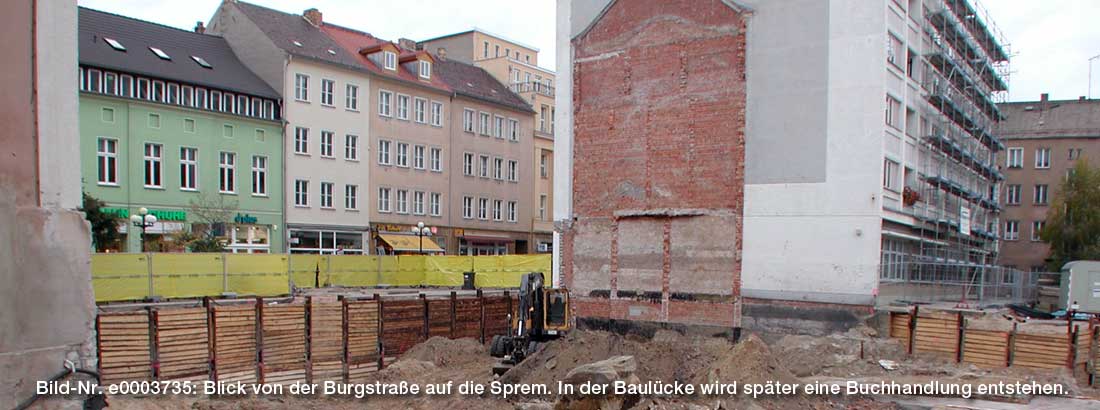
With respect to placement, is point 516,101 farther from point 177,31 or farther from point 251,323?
point 251,323

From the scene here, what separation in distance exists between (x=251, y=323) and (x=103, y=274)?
27.0ft

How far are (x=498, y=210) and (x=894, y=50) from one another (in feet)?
106

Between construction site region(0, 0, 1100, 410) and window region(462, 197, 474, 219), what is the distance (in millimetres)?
16608

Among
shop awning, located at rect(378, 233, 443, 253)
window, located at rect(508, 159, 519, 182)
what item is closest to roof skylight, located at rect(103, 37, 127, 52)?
shop awning, located at rect(378, 233, 443, 253)

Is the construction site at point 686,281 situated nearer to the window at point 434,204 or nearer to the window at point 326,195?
the window at point 326,195

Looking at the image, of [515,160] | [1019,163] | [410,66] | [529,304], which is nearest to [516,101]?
[515,160]

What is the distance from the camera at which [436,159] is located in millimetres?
49469

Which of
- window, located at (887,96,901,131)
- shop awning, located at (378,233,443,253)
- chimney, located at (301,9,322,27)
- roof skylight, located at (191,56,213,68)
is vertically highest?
chimney, located at (301,9,322,27)

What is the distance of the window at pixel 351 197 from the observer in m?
44.3

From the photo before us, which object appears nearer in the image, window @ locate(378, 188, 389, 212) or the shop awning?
the shop awning

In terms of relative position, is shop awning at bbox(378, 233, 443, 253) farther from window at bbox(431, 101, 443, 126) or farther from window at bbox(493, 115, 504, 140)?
window at bbox(493, 115, 504, 140)

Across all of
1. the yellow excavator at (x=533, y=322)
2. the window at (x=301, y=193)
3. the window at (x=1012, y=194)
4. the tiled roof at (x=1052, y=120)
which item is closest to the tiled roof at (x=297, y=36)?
the window at (x=301, y=193)

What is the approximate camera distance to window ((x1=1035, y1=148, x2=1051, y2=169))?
52.9 meters

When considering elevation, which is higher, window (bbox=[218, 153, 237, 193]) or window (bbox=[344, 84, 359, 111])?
window (bbox=[344, 84, 359, 111])
